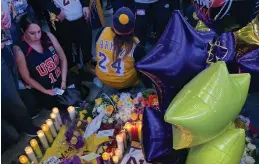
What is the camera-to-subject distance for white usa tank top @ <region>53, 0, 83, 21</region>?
3.24 m

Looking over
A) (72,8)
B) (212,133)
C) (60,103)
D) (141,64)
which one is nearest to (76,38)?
(72,8)

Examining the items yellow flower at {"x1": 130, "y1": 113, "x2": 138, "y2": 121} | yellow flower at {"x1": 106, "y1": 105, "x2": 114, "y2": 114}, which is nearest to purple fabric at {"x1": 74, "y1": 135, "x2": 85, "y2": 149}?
yellow flower at {"x1": 106, "y1": 105, "x2": 114, "y2": 114}

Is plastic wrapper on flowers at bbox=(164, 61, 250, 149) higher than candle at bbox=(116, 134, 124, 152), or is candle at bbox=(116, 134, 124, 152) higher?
plastic wrapper on flowers at bbox=(164, 61, 250, 149)

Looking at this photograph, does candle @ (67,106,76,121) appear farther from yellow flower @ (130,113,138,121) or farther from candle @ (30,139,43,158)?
yellow flower @ (130,113,138,121)

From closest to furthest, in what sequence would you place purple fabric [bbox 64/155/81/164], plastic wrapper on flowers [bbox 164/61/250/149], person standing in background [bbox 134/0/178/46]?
plastic wrapper on flowers [bbox 164/61/250/149]
purple fabric [bbox 64/155/81/164]
person standing in background [bbox 134/0/178/46]

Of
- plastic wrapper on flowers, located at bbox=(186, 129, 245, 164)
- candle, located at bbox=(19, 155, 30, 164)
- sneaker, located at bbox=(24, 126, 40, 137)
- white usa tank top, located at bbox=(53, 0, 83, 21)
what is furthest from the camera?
white usa tank top, located at bbox=(53, 0, 83, 21)

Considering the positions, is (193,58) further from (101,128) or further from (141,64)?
(101,128)

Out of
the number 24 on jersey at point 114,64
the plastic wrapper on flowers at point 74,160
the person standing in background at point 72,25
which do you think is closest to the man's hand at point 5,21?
the person standing in background at point 72,25

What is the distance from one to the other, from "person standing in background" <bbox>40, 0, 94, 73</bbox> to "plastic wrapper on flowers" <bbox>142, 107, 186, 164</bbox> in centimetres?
178

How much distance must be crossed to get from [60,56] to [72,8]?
0.51 m

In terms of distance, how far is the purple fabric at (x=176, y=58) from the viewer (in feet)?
5.16

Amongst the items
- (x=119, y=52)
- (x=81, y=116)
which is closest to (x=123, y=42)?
(x=119, y=52)

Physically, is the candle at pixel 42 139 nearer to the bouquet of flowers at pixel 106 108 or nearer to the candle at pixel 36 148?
the candle at pixel 36 148

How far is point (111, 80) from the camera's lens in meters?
2.95
